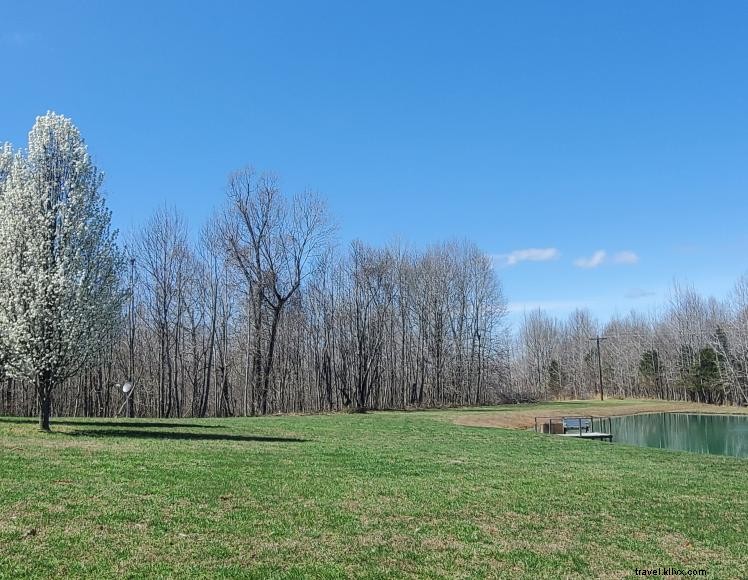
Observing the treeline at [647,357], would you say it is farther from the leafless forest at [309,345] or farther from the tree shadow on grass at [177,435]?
the tree shadow on grass at [177,435]

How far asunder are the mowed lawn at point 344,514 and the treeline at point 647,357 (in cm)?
5364

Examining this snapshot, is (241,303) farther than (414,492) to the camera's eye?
Yes

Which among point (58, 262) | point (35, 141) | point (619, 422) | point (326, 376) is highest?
point (35, 141)

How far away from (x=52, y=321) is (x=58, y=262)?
5.62ft

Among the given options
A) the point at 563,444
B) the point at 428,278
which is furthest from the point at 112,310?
the point at 428,278

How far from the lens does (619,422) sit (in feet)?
144

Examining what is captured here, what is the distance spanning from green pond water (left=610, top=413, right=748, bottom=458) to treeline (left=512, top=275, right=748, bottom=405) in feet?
46.2

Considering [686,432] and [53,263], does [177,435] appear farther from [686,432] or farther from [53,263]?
[686,432]

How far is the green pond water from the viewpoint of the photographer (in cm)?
2900

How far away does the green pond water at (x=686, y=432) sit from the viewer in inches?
1142

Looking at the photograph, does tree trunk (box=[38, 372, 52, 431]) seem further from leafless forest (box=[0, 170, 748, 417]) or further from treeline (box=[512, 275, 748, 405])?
treeline (box=[512, 275, 748, 405])

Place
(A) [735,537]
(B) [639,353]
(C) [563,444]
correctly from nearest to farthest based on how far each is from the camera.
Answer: (A) [735,537]
(C) [563,444]
(B) [639,353]

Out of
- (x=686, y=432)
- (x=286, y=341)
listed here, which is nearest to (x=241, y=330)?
(x=286, y=341)

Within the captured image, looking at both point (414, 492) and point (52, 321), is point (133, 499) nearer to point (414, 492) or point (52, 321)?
point (414, 492)
